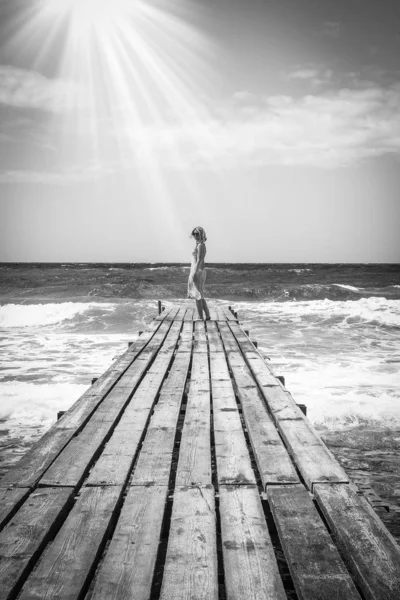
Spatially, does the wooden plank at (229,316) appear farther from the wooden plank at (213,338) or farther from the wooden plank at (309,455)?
the wooden plank at (309,455)

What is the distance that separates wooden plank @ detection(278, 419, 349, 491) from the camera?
2178 mm

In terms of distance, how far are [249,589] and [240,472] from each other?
84 cm

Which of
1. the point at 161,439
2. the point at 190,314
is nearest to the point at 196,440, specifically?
the point at 161,439

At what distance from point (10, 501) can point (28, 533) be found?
29 cm

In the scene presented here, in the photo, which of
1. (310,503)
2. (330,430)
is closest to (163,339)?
(330,430)

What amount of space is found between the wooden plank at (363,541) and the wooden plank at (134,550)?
75 cm

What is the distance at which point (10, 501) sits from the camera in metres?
1.94

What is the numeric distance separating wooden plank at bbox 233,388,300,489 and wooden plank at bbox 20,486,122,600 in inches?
32.2

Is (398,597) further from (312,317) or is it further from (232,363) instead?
(312,317)

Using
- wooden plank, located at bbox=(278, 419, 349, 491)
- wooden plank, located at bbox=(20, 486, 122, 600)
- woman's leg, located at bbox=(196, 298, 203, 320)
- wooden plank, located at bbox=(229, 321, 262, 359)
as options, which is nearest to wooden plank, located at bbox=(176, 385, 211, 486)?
wooden plank, located at bbox=(20, 486, 122, 600)

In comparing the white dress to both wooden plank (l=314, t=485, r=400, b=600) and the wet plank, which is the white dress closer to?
the wet plank

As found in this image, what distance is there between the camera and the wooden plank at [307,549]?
1.42 m

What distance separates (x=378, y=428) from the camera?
17.3ft

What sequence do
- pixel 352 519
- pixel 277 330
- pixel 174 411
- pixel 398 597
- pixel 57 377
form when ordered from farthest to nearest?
pixel 277 330
pixel 57 377
pixel 174 411
pixel 352 519
pixel 398 597
